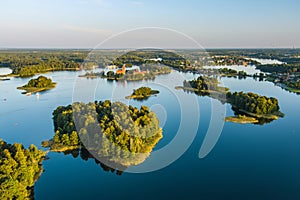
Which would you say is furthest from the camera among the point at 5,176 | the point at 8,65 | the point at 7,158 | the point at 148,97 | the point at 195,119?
the point at 8,65

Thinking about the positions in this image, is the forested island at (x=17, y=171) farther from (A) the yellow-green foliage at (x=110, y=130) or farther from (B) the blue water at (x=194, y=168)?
(A) the yellow-green foliage at (x=110, y=130)

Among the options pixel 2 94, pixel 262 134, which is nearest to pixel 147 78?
pixel 2 94

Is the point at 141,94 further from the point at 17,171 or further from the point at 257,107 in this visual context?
the point at 17,171

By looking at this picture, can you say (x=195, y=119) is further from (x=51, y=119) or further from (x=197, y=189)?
(x=51, y=119)

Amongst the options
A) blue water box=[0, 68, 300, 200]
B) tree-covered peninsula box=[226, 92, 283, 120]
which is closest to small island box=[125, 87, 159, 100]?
blue water box=[0, 68, 300, 200]

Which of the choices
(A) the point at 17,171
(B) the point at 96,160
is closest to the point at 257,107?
(B) the point at 96,160
